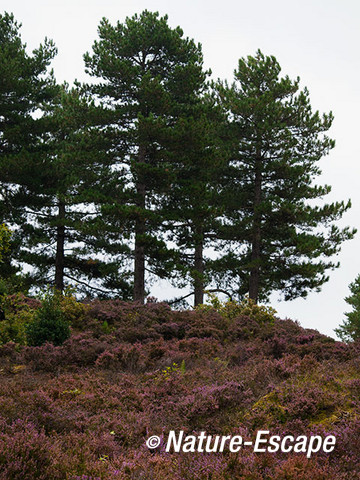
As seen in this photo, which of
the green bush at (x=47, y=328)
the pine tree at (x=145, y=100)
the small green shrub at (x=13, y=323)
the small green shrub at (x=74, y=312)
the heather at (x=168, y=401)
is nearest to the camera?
the heather at (x=168, y=401)

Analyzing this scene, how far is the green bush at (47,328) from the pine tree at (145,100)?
864 cm

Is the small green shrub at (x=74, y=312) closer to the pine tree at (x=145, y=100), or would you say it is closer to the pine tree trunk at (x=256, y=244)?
the pine tree at (x=145, y=100)

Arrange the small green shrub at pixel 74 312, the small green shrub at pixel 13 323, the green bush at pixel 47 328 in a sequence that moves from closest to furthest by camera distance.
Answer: the green bush at pixel 47 328 → the small green shrub at pixel 13 323 → the small green shrub at pixel 74 312

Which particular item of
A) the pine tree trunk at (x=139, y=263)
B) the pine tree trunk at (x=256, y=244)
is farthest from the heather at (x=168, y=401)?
the pine tree trunk at (x=256, y=244)

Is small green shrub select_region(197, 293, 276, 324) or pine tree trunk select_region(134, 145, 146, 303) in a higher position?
pine tree trunk select_region(134, 145, 146, 303)

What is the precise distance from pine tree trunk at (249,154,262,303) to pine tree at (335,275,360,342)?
940 cm

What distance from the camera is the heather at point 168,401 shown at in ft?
17.1

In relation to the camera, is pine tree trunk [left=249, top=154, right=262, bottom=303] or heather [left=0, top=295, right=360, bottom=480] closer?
heather [left=0, top=295, right=360, bottom=480]

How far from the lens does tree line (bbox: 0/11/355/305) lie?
Result: 22562mm

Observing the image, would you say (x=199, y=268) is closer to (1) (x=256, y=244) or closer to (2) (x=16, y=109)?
(1) (x=256, y=244)

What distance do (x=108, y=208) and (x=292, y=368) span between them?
13.8m

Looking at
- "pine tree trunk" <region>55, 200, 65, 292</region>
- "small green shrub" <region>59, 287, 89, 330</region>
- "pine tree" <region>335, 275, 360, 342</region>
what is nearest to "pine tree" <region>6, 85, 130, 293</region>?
"pine tree trunk" <region>55, 200, 65, 292</region>

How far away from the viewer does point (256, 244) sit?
992 inches

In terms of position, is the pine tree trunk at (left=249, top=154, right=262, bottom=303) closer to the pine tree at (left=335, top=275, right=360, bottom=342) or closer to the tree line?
the tree line
